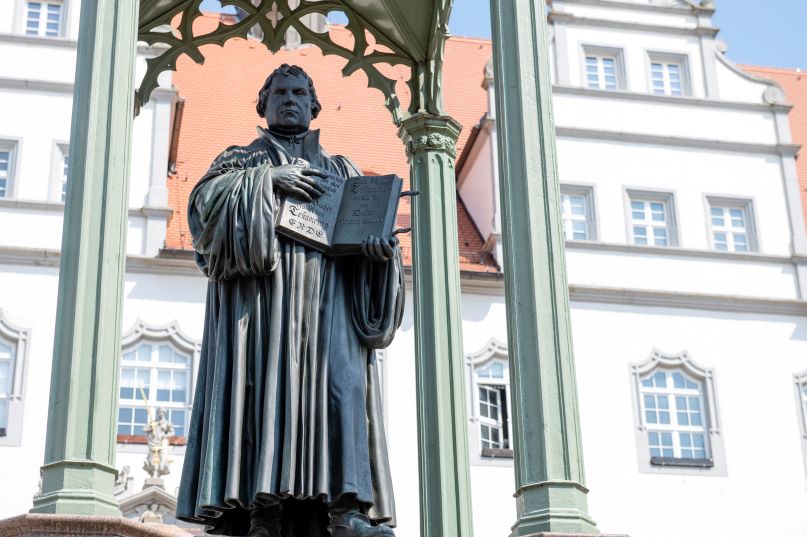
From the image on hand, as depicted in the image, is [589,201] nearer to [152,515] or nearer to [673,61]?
[673,61]

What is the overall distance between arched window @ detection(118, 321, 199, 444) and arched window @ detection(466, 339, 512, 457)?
14.3 ft

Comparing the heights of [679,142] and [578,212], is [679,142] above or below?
above

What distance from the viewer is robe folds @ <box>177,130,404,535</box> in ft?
20.7

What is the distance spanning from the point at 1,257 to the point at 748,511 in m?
12.3

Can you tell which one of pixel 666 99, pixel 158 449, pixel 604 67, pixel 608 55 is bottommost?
pixel 158 449

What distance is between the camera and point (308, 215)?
268 inches

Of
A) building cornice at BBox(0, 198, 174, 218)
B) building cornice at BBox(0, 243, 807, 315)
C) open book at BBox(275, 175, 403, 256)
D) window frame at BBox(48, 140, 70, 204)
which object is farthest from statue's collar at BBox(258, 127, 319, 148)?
window frame at BBox(48, 140, 70, 204)

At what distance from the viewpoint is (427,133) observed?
9.10 m

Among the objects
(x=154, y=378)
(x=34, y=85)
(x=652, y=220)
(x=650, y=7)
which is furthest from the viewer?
(x=650, y=7)

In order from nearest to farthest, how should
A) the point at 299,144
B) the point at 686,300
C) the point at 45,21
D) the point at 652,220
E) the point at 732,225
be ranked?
the point at 299,144 < the point at 686,300 < the point at 45,21 < the point at 652,220 < the point at 732,225

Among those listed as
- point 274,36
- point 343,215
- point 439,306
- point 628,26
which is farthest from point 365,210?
point 628,26

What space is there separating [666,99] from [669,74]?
963mm

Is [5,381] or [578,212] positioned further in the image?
[578,212]

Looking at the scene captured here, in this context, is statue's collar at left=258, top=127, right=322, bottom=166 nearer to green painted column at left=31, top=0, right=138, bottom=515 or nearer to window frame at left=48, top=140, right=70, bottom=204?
green painted column at left=31, top=0, right=138, bottom=515
